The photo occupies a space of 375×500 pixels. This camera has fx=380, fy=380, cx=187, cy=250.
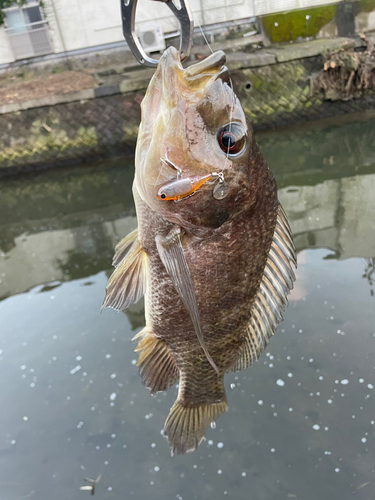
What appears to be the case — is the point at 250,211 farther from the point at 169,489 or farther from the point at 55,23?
the point at 55,23

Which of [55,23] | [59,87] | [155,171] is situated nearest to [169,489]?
[155,171]

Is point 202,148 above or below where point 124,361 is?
above

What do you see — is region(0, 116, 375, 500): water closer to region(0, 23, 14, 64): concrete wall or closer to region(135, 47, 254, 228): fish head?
region(135, 47, 254, 228): fish head

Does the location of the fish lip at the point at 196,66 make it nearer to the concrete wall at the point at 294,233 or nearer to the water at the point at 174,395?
the water at the point at 174,395

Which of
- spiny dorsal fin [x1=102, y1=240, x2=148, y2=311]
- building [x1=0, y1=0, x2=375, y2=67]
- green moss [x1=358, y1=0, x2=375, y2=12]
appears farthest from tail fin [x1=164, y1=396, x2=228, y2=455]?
green moss [x1=358, y1=0, x2=375, y2=12]

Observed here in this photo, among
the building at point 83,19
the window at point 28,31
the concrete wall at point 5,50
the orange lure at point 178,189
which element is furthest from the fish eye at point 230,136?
the concrete wall at point 5,50

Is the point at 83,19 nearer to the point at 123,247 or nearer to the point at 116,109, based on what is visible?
the point at 116,109
